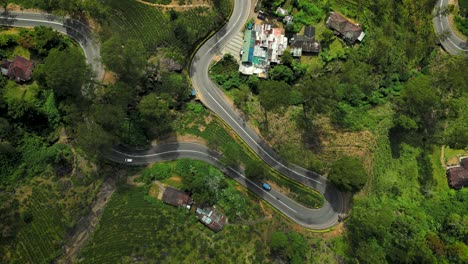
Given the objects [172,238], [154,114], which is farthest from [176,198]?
[154,114]

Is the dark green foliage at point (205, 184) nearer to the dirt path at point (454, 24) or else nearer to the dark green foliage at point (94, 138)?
the dark green foliage at point (94, 138)

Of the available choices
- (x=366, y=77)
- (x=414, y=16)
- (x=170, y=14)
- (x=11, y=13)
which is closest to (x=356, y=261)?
(x=366, y=77)

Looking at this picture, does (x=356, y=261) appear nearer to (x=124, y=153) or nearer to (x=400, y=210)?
(x=400, y=210)

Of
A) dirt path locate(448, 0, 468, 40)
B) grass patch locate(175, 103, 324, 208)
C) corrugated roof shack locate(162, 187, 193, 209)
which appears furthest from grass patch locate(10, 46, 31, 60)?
dirt path locate(448, 0, 468, 40)

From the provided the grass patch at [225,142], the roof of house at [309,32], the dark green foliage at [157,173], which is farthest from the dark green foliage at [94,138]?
the roof of house at [309,32]

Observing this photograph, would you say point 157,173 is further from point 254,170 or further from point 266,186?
point 266,186

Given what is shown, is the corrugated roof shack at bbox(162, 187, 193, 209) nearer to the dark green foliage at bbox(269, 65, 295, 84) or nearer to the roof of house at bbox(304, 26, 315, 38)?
the dark green foliage at bbox(269, 65, 295, 84)
